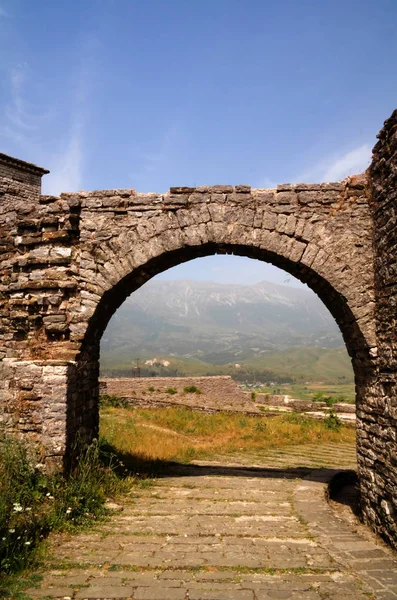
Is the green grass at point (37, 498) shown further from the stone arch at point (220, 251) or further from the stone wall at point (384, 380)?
the stone wall at point (384, 380)

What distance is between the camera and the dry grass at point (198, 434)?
431 inches

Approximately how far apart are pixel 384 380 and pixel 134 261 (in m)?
3.90

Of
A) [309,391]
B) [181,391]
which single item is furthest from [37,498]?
[309,391]

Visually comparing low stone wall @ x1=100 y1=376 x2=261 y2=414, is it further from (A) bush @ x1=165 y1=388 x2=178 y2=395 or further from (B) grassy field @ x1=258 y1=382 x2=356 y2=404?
(B) grassy field @ x1=258 y1=382 x2=356 y2=404

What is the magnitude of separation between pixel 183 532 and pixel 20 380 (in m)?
3.09

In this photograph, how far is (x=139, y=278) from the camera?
302 inches

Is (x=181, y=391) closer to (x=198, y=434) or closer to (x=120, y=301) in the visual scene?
(x=198, y=434)

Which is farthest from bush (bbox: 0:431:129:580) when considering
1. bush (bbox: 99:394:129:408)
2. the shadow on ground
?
bush (bbox: 99:394:129:408)

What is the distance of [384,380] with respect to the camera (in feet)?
19.0

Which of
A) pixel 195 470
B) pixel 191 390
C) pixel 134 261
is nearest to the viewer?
pixel 134 261

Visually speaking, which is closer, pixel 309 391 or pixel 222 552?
pixel 222 552

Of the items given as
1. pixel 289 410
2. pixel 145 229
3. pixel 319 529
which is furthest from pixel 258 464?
pixel 289 410

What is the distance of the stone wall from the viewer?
5484 mm

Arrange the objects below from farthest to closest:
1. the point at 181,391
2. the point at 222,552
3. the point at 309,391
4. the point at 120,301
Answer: the point at 309,391
the point at 181,391
the point at 120,301
the point at 222,552
